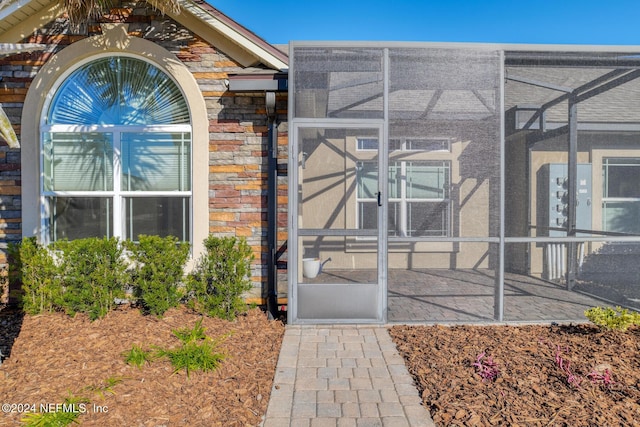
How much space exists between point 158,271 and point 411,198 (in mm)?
3134

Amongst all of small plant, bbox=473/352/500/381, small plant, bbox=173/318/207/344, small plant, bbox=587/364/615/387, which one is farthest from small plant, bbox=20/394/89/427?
small plant, bbox=587/364/615/387

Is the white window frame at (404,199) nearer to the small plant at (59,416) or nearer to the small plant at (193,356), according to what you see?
the small plant at (193,356)

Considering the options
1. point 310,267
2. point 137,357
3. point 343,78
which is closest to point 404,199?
point 310,267

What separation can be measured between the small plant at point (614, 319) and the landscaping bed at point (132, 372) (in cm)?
342

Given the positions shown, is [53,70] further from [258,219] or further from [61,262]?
[258,219]

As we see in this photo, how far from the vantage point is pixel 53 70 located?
5305 mm

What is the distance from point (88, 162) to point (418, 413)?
5120mm

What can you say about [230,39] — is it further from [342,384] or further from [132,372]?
[342,384]

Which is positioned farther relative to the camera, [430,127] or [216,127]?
→ [216,127]

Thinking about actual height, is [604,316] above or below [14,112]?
below

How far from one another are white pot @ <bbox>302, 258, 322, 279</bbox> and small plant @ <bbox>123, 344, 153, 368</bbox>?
1887 millimetres

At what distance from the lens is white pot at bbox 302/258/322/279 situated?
15.5 feet

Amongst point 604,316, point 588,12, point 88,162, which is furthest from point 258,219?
point 588,12

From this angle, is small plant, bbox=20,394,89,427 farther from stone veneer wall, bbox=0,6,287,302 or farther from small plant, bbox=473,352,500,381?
small plant, bbox=473,352,500,381
